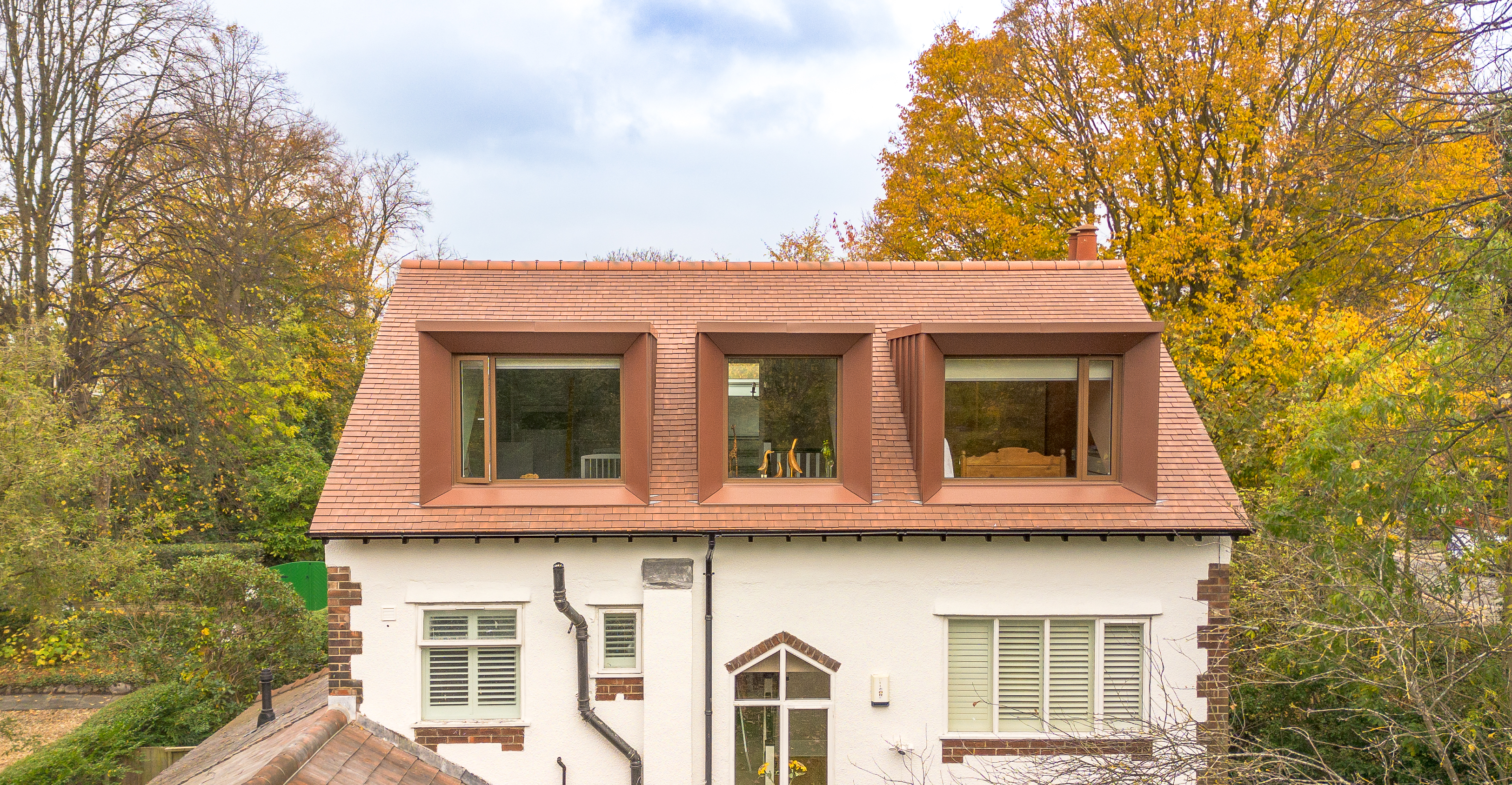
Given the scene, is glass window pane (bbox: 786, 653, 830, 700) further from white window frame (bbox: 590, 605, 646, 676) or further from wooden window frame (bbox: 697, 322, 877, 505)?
wooden window frame (bbox: 697, 322, 877, 505)

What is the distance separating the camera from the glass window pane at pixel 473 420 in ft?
28.2

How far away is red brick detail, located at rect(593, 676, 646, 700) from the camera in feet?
27.0

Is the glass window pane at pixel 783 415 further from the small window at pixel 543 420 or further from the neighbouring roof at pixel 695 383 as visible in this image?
the small window at pixel 543 420

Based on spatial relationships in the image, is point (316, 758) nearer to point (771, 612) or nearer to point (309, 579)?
point (771, 612)

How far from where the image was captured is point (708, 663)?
8250 millimetres

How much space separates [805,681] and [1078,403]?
14.0 feet

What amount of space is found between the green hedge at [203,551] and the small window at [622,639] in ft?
48.7

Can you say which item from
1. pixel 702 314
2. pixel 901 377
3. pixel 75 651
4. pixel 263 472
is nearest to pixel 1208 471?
pixel 901 377

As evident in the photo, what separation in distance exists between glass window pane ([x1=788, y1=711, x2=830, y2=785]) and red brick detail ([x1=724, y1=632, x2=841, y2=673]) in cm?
56

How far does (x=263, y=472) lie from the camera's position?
21391mm

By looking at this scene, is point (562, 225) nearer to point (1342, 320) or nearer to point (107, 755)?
point (107, 755)

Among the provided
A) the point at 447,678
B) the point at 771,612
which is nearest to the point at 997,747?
the point at 771,612

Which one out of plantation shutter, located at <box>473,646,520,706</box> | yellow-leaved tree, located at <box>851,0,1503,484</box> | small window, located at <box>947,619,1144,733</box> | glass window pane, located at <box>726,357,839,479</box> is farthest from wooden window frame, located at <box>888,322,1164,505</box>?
plantation shutter, located at <box>473,646,520,706</box>

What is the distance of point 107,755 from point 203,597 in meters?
2.50
